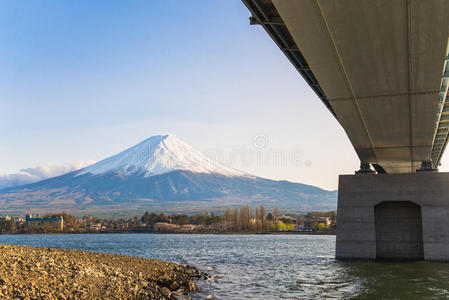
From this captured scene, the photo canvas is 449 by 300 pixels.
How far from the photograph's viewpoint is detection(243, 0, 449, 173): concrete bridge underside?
11.4 metres

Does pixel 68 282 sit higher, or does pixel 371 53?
pixel 371 53

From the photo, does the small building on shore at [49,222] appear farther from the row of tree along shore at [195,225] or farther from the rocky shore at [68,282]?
the rocky shore at [68,282]

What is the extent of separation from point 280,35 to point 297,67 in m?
3.24

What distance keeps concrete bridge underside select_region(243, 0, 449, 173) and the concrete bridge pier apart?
15.3 ft

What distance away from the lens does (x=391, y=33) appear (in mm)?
12812

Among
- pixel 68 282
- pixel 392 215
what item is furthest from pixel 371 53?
pixel 392 215

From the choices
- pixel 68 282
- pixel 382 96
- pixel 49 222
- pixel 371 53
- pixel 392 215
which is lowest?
pixel 49 222

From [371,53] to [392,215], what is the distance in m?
18.4

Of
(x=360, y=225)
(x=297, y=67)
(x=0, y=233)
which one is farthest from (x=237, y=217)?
(x=297, y=67)

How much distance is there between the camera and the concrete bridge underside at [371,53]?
1145 cm

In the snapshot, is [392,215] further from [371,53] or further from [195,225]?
[195,225]

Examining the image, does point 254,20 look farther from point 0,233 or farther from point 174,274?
point 0,233

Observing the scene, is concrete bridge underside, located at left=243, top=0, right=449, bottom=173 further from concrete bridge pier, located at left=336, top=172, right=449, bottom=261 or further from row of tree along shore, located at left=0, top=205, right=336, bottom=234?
row of tree along shore, located at left=0, top=205, right=336, bottom=234

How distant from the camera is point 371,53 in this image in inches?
560
